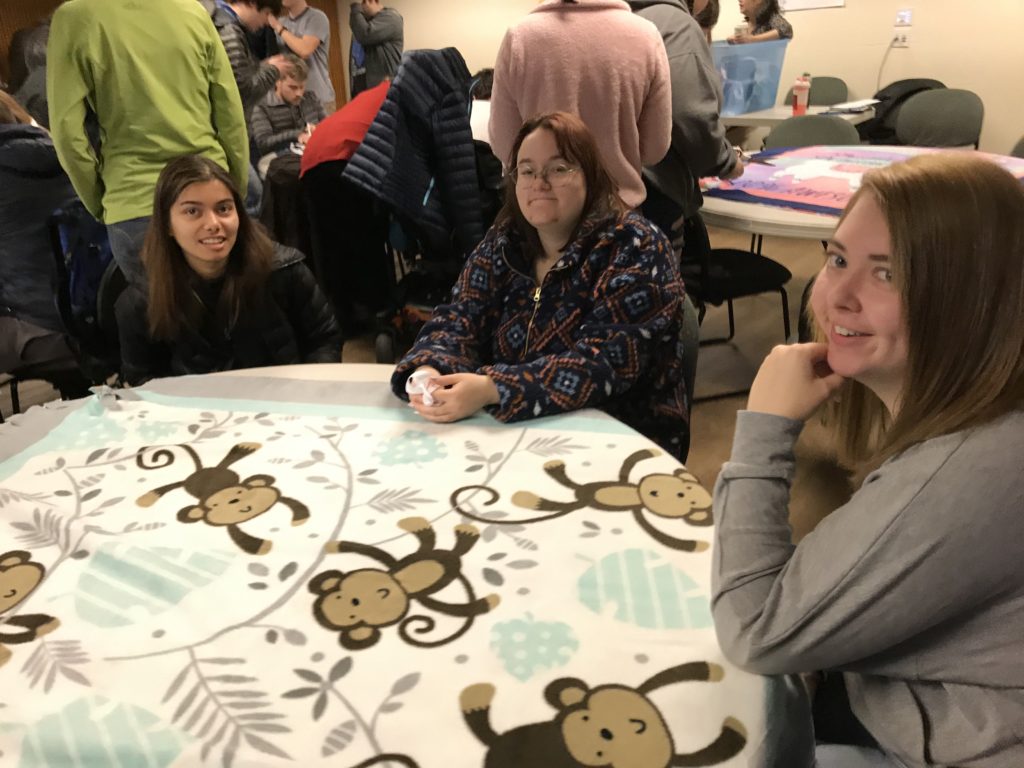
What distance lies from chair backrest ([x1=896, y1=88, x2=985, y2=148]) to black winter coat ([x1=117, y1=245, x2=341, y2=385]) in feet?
12.8

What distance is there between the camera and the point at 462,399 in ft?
3.83

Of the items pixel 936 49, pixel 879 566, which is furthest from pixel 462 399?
pixel 936 49

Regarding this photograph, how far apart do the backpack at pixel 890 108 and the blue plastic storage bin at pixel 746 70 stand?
34.4 inches

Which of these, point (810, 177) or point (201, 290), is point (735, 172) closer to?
point (810, 177)

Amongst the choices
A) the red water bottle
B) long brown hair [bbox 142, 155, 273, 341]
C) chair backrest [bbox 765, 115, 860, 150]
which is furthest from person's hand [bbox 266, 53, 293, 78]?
the red water bottle

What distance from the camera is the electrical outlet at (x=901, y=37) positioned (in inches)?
185

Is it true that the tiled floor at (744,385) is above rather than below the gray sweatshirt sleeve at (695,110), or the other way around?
below

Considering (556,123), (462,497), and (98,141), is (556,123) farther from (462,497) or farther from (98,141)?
(98,141)

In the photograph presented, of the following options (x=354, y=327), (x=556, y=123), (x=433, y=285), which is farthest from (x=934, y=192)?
(x=354, y=327)

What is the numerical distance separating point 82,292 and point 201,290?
763mm

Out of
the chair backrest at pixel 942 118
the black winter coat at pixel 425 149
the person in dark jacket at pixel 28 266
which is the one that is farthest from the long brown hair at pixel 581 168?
the chair backrest at pixel 942 118

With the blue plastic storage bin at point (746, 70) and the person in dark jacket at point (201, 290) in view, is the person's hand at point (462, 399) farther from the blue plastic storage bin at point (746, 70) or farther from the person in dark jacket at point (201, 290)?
the blue plastic storage bin at point (746, 70)

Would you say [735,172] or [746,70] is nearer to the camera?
[735,172]

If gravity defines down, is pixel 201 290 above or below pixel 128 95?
below
